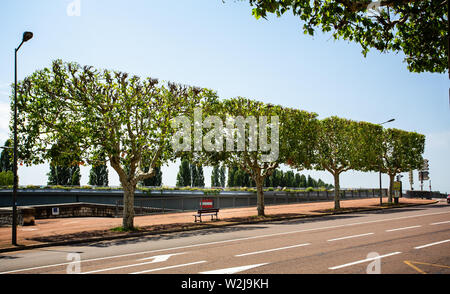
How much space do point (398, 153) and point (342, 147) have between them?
10280 millimetres

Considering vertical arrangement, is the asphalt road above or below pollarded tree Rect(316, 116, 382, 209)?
below

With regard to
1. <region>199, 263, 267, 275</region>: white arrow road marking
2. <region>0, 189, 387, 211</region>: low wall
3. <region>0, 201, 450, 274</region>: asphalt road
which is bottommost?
<region>0, 189, 387, 211</region>: low wall

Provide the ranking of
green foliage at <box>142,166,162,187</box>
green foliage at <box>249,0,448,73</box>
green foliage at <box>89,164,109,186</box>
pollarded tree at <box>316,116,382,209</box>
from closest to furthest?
green foliage at <box>249,0,448,73</box> → pollarded tree at <box>316,116,382,209</box> → green foliage at <box>89,164,109,186</box> → green foliage at <box>142,166,162,187</box>

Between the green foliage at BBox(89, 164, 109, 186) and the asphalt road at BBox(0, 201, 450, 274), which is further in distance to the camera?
the green foliage at BBox(89, 164, 109, 186)

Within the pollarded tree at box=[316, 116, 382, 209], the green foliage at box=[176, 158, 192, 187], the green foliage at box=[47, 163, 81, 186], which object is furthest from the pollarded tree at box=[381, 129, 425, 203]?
the green foliage at box=[47, 163, 81, 186]

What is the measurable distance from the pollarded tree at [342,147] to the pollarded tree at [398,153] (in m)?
3.62

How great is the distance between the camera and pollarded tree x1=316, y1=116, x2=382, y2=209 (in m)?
32.1

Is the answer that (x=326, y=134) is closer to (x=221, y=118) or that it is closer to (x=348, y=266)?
(x=221, y=118)

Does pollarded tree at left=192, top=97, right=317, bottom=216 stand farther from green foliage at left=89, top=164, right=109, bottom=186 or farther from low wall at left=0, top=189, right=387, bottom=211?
green foliage at left=89, top=164, right=109, bottom=186

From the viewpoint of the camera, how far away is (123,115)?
18062mm

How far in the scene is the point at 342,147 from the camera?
106 ft

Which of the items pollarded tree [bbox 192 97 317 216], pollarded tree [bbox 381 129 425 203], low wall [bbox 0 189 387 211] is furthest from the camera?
low wall [bbox 0 189 387 211]

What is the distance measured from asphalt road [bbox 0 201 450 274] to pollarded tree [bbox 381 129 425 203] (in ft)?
81.4

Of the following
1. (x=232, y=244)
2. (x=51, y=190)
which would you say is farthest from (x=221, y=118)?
(x=51, y=190)
